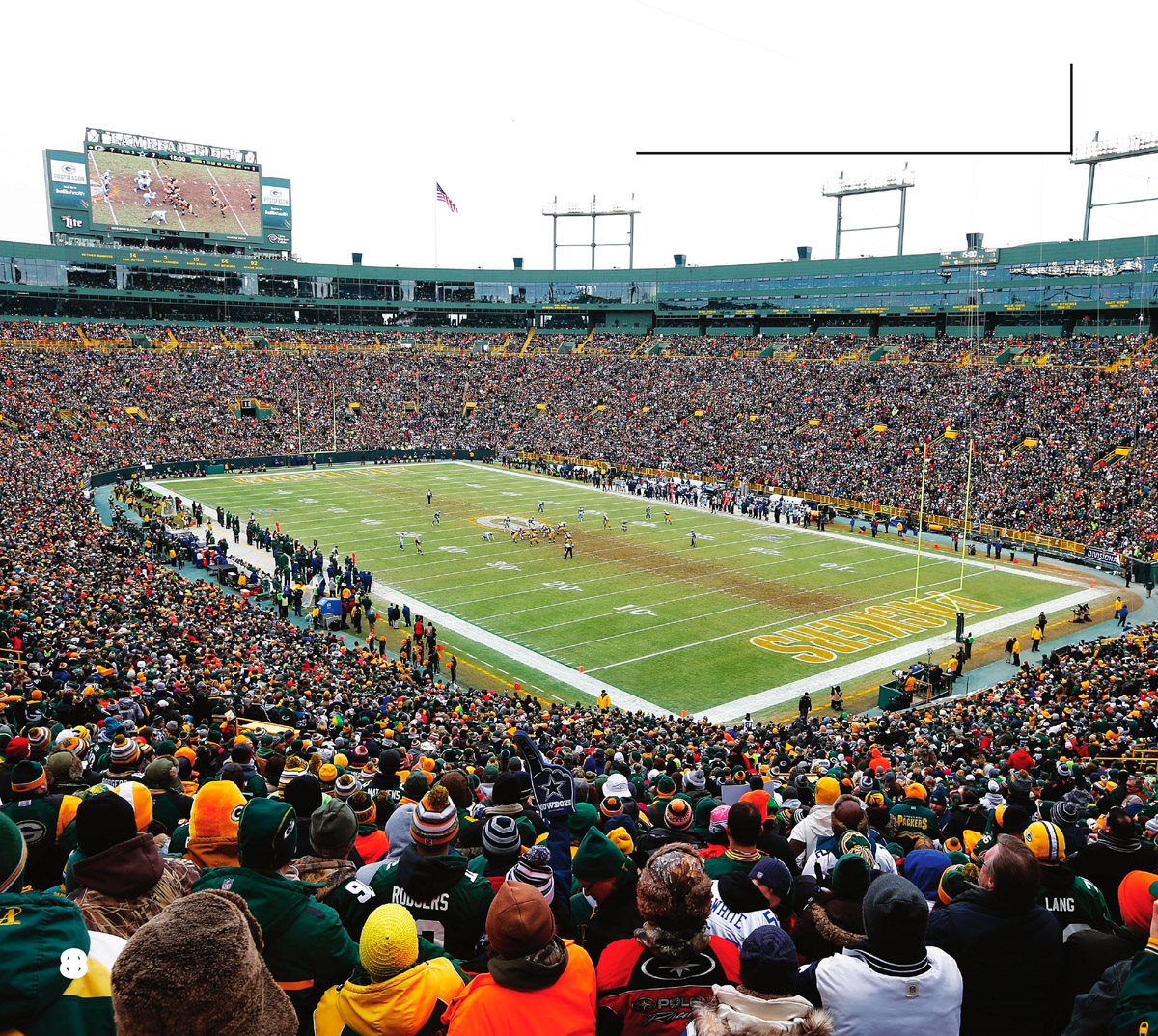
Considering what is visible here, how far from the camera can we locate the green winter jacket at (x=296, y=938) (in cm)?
346

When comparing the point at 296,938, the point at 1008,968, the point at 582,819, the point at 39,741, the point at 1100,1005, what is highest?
the point at 1100,1005

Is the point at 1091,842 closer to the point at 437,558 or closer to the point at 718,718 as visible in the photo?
the point at 718,718

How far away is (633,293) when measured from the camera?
8850 centimetres

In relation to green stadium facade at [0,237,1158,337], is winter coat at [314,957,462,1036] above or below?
below

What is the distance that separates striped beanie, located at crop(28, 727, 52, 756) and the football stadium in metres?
0.06

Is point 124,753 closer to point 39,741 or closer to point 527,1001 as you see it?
point 39,741

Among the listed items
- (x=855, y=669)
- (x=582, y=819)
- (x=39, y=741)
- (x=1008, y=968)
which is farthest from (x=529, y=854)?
(x=855, y=669)

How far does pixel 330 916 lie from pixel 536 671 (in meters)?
18.7

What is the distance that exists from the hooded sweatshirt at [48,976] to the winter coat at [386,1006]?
100cm

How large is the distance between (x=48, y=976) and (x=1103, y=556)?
38047mm

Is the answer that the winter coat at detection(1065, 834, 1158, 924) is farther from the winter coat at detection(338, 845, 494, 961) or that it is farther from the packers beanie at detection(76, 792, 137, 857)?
the packers beanie at detection(76, 792, 137, 857)

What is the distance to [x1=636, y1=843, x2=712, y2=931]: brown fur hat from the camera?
10.3 feet

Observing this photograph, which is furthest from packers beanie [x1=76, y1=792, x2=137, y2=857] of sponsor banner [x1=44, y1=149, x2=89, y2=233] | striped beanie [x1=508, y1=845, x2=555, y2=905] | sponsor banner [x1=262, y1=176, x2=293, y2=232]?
sponsor banner [x1=262, y1=176, x2=293, y2=232]

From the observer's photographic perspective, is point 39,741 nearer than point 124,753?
No
